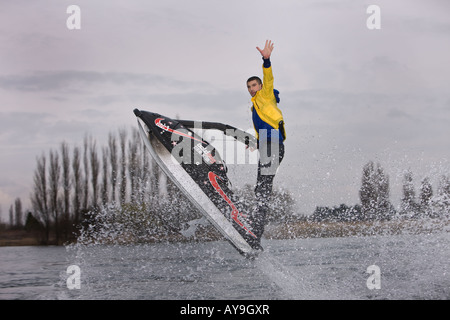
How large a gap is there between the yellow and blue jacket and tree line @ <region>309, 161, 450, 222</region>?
2.28 metres

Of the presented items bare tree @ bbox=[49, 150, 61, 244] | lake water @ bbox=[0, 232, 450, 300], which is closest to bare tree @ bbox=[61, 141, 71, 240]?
bare tree @ bbox=[49, 150, 61, 244]

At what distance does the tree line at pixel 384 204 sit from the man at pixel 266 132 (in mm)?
1740

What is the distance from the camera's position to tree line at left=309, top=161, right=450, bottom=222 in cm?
784

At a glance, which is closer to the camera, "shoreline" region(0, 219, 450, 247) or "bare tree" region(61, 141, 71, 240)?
"shoreline" region(0, 219, 450, 247)

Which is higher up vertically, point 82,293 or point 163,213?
point 163,213

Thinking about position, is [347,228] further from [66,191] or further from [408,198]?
[66,191]

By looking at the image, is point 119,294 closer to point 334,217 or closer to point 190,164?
point 190,164

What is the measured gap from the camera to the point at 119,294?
21.3 feet

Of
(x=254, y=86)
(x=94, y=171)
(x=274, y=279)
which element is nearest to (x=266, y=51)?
(x=254, y=86)

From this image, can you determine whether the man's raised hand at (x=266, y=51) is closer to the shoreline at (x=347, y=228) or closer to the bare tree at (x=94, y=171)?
the shoreline at (x=347, y=228)

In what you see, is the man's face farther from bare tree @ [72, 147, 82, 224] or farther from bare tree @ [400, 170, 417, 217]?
bare tree @ [72, 147, 82, 224]
